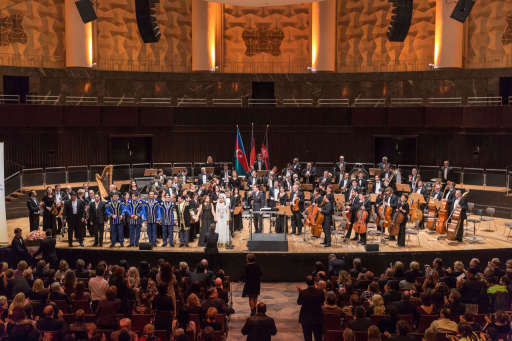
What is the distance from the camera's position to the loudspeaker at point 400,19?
1645 cm

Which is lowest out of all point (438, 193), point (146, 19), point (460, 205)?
point (460, 205)

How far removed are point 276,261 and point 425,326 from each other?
270 inches

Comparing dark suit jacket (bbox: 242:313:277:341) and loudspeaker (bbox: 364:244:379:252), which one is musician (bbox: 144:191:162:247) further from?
dark suit jacket (bbox: 242:313:277:341)

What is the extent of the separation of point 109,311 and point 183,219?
7.77m

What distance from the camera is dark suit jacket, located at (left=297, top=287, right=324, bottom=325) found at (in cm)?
958

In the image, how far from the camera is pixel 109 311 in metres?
8.77

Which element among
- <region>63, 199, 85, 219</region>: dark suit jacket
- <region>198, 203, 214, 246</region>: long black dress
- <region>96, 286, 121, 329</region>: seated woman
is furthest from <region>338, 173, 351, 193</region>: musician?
<region>96, 286, 121, 329</region>: seated woman

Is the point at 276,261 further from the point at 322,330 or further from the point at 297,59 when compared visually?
the point at 297,59

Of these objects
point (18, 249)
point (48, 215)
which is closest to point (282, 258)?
point (18, 249)

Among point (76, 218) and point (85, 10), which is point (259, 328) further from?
point (85, 10)

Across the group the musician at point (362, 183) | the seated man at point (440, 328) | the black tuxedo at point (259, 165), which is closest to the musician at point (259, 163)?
the black tuxedo at point (259, 165)

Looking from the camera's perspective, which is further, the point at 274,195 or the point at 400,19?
the point at 274,195

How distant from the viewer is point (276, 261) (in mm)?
15508

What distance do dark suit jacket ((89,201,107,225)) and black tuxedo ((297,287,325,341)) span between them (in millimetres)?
8722
